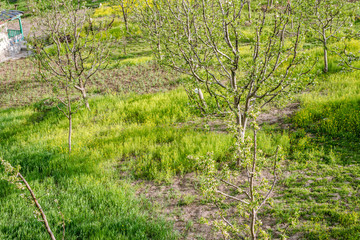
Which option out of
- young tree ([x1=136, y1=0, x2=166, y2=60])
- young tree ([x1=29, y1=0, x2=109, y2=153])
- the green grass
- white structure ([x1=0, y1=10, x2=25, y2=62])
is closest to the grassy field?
the green grass

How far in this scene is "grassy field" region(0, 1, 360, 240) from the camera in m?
4.73

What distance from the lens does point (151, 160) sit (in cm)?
695

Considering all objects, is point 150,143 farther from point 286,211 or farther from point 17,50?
point 17,50

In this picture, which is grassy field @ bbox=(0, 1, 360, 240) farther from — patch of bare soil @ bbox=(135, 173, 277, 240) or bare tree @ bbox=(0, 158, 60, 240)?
bare tree @ bbox=(0, 158, 60, 240)

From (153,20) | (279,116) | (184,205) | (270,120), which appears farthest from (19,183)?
(153,20)

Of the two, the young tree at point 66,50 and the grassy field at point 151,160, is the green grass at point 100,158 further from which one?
the young tree at point 66,50

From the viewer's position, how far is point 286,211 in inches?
198

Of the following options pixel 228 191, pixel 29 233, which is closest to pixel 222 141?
pixel 228 191

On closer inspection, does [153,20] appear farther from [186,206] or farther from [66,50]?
[186,206]

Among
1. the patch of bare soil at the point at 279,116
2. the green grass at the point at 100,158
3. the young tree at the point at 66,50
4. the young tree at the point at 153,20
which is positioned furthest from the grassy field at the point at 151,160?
the young tree at the point at 153,20

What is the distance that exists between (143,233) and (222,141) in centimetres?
355

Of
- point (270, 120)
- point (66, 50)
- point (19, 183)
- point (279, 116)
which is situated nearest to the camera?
point (19, 183)

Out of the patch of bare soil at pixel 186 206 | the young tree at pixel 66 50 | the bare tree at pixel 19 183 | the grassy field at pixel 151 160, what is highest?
the young tree at pixel 66 50

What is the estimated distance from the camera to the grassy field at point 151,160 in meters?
4.73
